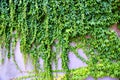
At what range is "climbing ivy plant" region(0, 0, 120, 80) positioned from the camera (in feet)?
18.4

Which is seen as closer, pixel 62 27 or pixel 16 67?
pixel 62 27

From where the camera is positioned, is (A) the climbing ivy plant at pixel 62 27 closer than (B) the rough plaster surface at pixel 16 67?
Yes

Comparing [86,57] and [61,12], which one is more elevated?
[61,12]

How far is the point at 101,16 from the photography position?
5.63 meters

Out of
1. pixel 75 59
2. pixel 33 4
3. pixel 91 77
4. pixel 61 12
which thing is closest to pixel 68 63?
pixel 75 59

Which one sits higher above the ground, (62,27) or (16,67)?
(62,27)

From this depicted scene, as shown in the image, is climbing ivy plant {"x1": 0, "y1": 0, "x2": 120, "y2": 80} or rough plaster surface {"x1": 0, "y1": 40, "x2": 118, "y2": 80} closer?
climbing ivy plant {"x1": 0, "y1": 0, "x2": 120, "y2": 80}

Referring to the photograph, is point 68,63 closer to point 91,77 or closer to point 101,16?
point 91,77

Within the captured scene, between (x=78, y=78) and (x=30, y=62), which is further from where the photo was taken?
(x=30, y=62)

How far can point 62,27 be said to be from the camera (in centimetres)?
576

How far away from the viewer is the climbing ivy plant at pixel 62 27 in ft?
18.4

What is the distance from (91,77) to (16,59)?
6.08ft

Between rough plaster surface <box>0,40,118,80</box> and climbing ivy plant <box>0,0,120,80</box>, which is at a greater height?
climbing ivy plant <box>0,0,120,80</box>

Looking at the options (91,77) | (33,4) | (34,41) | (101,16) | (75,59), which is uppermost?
(33,4)
